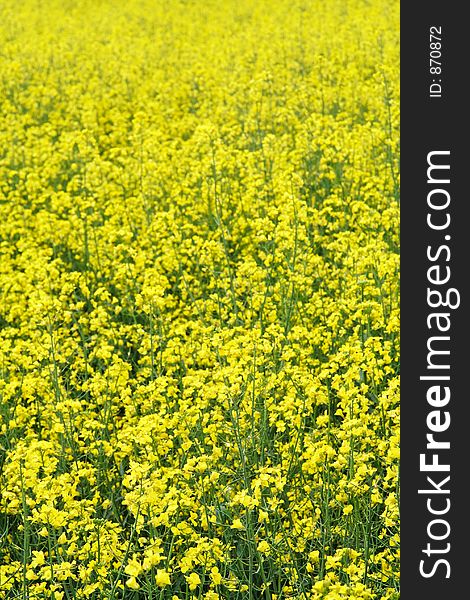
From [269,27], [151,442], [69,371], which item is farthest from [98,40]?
[151,442]

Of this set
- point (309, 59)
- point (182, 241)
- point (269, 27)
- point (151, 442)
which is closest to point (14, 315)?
point (182, 241)

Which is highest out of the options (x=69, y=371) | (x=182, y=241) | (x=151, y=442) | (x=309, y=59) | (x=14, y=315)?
(x=309, y=59)

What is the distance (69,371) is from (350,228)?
7.86 ft

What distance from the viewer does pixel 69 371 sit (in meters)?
5.38

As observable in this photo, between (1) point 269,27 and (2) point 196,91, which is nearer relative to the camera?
(2) point 196,91

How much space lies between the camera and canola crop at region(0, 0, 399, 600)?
3686 mm

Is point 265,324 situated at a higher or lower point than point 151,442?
higher

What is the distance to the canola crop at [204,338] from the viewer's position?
12.1 feet

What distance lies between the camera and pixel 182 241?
650 centimetres

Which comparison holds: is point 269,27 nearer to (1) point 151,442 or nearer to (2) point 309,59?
(2) point 309,59

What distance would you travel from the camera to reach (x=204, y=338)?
15.9ft

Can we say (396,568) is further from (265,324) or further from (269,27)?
(269,27)

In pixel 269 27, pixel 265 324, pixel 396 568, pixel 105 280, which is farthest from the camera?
pixel 269 27

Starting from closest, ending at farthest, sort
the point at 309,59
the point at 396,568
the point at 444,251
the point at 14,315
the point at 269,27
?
the point at 396,568 < the point at 444,251 < the point at 14,315 < the point at 309,59 < the point at 269,27
